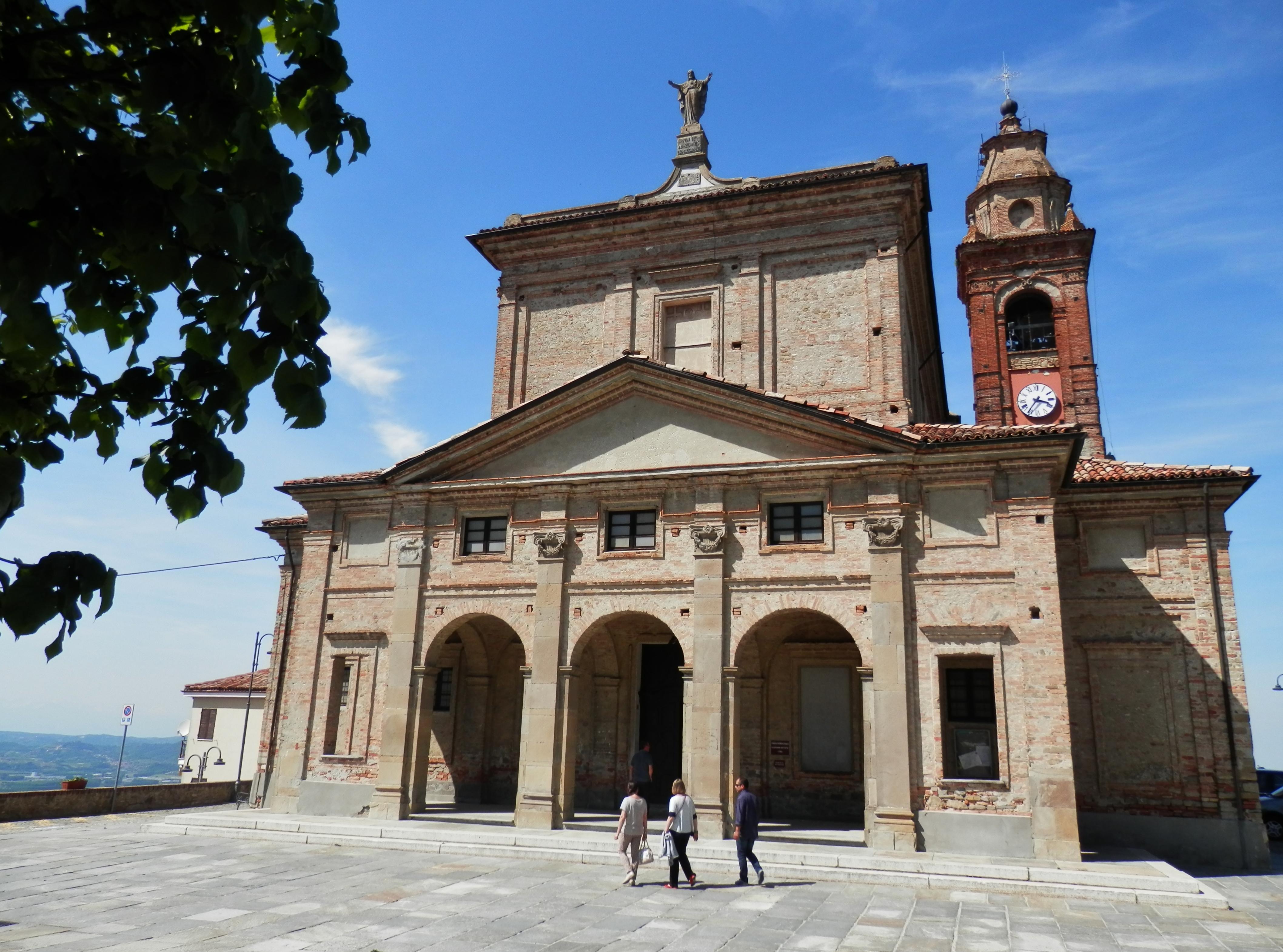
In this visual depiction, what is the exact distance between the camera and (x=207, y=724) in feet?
105

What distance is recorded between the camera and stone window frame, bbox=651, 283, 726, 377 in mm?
21047

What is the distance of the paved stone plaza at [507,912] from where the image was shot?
368 inches

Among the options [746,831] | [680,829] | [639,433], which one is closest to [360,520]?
[639,433]

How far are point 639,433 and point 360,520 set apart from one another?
6533 millimetres

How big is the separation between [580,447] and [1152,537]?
11.3 m

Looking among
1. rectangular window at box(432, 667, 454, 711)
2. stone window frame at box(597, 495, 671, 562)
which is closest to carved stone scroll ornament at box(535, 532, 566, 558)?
stone window frame at box(597, 495, 671, 562)

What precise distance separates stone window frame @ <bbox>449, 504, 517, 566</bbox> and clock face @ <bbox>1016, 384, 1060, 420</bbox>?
15556 millimetres

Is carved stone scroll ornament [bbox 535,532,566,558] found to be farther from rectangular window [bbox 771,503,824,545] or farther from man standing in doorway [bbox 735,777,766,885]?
man standing in doorway [bbox 735,777,766,885]

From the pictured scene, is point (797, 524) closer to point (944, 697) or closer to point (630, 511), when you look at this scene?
point (630, 511)

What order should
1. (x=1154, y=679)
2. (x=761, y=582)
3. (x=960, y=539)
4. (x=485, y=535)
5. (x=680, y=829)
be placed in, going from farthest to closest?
(x=485, y=535) < (x=1154, y=679) < (x=761, y=582) < (x=960, y=539) < (x=680, y=829)

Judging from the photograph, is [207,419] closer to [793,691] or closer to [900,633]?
[900,633]

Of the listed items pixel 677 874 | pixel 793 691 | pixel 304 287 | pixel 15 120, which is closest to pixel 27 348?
pixel 15 120

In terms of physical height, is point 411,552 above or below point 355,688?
above

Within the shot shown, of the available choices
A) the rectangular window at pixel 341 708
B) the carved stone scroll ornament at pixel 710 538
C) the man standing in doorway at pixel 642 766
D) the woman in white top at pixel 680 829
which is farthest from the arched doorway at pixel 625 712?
the woman in white top at pixel 680 829
